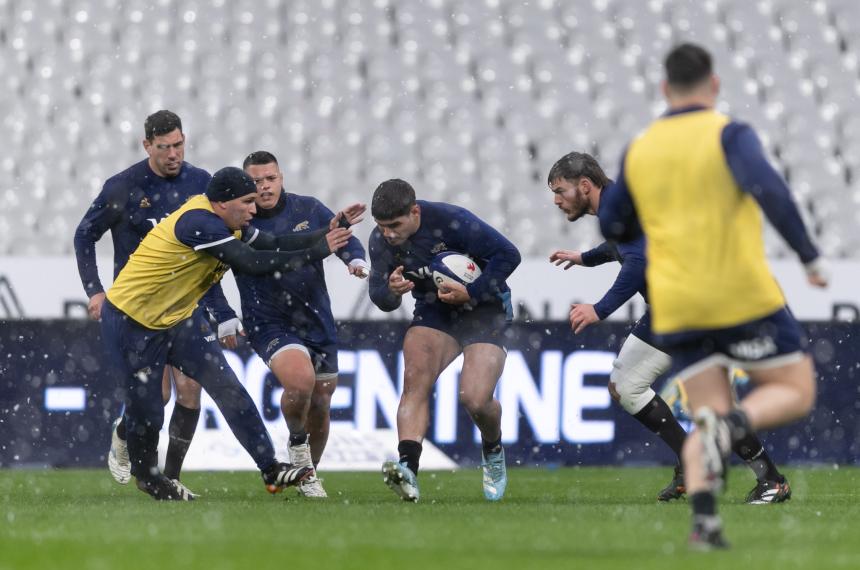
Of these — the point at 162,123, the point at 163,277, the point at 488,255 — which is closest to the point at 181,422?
the point at 163,277

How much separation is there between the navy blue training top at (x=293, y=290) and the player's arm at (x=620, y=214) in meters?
3.36

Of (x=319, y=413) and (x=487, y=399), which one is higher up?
(x=487, y=399)

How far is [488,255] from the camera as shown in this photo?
833 cm

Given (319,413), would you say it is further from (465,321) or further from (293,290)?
(465,321)

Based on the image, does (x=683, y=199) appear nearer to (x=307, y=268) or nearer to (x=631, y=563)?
(x=631, y=563)

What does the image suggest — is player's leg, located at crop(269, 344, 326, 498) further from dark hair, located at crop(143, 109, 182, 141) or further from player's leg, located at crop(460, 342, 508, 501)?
dark hair, located at crop(143, 109, 182, 141)

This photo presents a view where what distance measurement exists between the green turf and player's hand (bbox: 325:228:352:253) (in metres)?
1.38

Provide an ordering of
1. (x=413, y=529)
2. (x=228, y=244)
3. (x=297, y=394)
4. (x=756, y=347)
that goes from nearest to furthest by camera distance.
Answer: (x=756, y=347) → (x=413, y=529) → (x=228, y=244) → (x=297, y=394)

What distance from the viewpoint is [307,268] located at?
900 cm

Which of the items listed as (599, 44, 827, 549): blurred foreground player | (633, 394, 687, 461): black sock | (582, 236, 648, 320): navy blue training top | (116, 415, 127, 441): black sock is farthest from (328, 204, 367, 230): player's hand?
(599, 44, 827, 549): blurred foreground player

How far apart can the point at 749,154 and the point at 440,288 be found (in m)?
3.33

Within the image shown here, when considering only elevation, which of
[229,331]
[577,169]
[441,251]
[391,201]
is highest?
[577,169]

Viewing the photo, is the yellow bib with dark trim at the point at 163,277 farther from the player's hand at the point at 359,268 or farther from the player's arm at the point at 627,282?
the player's arm at the point at 627,282

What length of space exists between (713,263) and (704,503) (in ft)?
2.72
